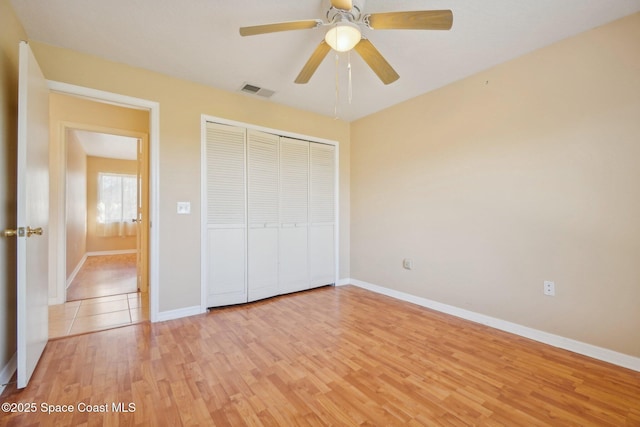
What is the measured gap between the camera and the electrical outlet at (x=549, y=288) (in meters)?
2.29

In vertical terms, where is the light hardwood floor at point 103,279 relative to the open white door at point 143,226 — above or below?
below

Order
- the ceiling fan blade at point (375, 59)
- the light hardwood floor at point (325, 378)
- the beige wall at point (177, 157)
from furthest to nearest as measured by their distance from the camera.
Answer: the beige wall at point (177, 157) < the ceiling fan blade at point (375, 59) < the light hardwood floor at point (325, 378)

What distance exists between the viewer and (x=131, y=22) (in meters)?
2.04

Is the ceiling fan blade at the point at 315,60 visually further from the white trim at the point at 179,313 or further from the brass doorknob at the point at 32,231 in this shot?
the white trim at the point at 179,313

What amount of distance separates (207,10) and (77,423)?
2.58 meters

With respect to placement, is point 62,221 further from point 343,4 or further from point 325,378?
point 343,4

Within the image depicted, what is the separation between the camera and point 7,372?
1.74 m

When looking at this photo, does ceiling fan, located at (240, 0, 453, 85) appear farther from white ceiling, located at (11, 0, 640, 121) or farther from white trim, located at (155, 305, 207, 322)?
white trim, located at (155, 305, 207, 322)

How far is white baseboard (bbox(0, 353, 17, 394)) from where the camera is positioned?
5.45 feet

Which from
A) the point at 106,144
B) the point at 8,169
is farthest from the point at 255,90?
the point at 106,144

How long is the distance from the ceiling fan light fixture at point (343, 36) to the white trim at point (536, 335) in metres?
2.70

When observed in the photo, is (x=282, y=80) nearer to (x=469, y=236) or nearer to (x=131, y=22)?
(x=131, y=22)

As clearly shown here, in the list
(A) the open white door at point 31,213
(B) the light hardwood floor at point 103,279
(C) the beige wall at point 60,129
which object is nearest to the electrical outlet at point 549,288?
(A) the open white door at point 31,213

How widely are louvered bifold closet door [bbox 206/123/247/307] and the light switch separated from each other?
20cm
